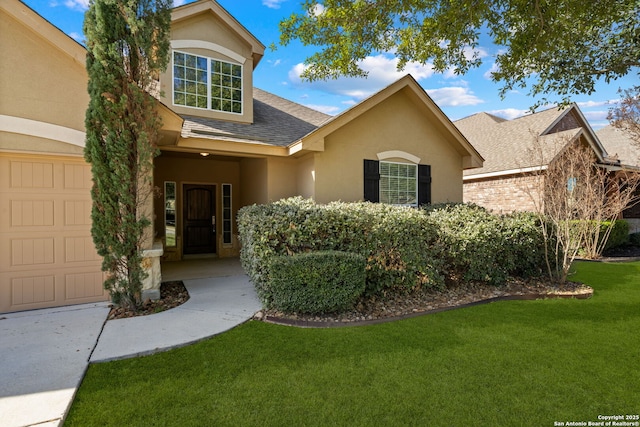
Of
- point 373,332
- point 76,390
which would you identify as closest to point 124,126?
point 76,390

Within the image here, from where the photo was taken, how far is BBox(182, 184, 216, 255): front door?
10992mm

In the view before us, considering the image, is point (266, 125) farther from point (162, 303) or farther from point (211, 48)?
point (162, 303)

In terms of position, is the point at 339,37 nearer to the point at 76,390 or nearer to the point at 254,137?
the point at 254,137

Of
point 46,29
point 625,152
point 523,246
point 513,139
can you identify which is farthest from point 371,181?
point 625,152

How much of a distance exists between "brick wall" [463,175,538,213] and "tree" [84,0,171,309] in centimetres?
1258

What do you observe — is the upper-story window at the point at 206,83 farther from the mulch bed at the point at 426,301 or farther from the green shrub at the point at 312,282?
the mulch bed at the point at 426,301

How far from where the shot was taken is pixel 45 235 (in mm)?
5488

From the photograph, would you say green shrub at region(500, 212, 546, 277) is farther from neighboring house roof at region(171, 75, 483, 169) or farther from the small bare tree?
neighboring house roof at region(171, 75, 483, 169)

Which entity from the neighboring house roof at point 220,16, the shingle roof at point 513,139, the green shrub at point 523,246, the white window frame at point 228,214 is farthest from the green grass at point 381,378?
the shingle roof at point 513,139

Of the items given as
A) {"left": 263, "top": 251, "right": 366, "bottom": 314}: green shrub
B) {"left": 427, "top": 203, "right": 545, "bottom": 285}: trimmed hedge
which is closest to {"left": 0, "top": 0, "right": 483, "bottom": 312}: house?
{"left": 263, "top": 251, "right": 366, "bottom": 314}: green shrub

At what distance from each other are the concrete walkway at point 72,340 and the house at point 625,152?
19.6 meters

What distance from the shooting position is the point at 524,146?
14.2 metres

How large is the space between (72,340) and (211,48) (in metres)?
7.86

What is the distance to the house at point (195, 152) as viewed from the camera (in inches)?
208
